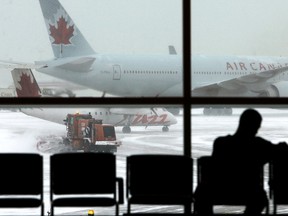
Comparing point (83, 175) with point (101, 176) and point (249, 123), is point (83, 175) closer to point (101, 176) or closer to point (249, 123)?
point (101, 176)

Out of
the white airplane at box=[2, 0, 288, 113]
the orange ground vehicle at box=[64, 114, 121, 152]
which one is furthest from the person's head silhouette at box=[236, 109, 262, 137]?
the orange ground vehicle at box=[64, 114, 121, 152]

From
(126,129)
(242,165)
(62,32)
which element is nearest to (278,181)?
(242,165)

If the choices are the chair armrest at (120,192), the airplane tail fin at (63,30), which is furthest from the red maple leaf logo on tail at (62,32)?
the chair armrest at (120,192)

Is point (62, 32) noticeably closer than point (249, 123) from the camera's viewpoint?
No

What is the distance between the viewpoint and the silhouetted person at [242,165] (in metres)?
4.59

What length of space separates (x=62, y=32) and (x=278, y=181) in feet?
62.5

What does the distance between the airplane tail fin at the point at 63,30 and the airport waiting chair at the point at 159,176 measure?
666 inches

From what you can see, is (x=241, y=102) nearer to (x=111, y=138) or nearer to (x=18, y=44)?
(x=111, y=138)

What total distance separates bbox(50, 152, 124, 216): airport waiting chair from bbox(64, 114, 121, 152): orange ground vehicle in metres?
23.9

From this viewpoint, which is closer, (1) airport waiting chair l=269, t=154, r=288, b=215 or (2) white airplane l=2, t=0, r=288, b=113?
(1) airport waiting chair l=269, t=154, r=288, b=215

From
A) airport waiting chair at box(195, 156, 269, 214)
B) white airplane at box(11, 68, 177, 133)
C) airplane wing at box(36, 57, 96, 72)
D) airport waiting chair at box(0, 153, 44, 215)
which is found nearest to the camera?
airport waiting chair at box(195, 156, 269, 214)

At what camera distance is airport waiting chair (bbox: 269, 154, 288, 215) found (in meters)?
4.84

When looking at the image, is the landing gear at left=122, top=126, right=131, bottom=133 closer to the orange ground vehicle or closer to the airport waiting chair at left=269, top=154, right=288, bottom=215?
the orange ground vehicle

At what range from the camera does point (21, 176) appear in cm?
497
